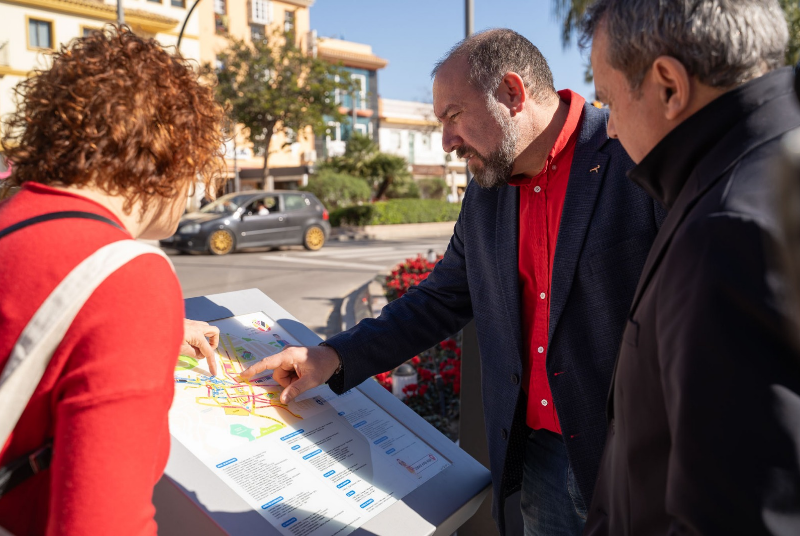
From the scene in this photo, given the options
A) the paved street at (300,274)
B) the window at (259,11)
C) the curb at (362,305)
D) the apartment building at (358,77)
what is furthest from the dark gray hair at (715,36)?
the apartment building at (358,77)

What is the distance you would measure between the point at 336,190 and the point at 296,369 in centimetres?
2243

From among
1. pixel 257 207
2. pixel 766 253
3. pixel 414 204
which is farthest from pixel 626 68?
pixel 414 204

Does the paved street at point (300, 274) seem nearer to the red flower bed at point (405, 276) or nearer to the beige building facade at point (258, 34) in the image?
the red flower bed at point (405, 276)

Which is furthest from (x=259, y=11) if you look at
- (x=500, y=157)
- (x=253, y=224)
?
(x=500, y=157)

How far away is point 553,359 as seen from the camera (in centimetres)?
172

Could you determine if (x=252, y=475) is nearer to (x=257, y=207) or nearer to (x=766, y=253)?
(x=766, y=253)

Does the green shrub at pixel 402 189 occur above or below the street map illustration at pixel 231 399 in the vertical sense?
above

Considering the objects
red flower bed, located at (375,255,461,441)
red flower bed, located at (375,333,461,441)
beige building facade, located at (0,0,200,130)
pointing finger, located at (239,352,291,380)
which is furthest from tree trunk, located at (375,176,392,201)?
pointing finger, located at (239,352,291,380)

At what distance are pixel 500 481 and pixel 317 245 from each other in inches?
572

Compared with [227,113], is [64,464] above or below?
below

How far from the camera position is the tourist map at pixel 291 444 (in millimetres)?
1404

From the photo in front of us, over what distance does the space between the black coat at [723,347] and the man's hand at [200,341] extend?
1.06 meters

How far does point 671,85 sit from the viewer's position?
3.37 feet

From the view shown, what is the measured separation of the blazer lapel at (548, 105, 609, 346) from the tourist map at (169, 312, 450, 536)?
55cm
